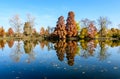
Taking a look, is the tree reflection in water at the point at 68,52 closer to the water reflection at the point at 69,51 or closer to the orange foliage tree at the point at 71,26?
the water reflection at the point at 69,51

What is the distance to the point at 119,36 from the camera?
84688mm

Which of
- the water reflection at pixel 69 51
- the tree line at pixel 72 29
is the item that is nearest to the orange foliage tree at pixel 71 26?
the tree line at pixel 72 29

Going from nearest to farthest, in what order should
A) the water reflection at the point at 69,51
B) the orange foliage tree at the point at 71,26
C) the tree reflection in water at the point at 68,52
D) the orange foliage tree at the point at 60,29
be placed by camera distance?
1. the tree reflection in water at the point at 68,52
2. the water reflection at the point at 69,51
3. the orange foliage tree at the point at 60,29
4. the orange foliage tree at the point at 71,26

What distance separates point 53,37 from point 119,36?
2699 cm

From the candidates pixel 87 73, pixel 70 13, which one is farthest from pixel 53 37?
pixel 87 73

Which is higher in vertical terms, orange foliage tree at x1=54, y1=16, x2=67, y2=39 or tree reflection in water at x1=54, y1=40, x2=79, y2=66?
orange foliage tree at x1=54, y1=16, x2=67, y2=39

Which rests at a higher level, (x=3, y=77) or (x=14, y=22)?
(x=14, y=22)

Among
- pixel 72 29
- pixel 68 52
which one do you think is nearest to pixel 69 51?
pixel 68 52

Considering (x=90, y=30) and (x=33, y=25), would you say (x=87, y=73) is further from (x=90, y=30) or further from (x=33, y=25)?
(x=33, y=25)

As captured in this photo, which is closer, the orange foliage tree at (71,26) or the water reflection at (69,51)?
the water reflection at (69,51)

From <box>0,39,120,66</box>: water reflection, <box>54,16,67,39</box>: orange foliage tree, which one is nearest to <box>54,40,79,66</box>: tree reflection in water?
<box>0,39,120,66</box>: water reflection

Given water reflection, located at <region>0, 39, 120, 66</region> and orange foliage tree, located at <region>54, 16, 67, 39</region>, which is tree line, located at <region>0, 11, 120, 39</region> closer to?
orange foliage tree, located at <region>54, 16, 67, 39</region>

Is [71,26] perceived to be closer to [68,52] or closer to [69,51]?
[69,51]

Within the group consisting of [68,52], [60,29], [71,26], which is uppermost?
[71,26]
